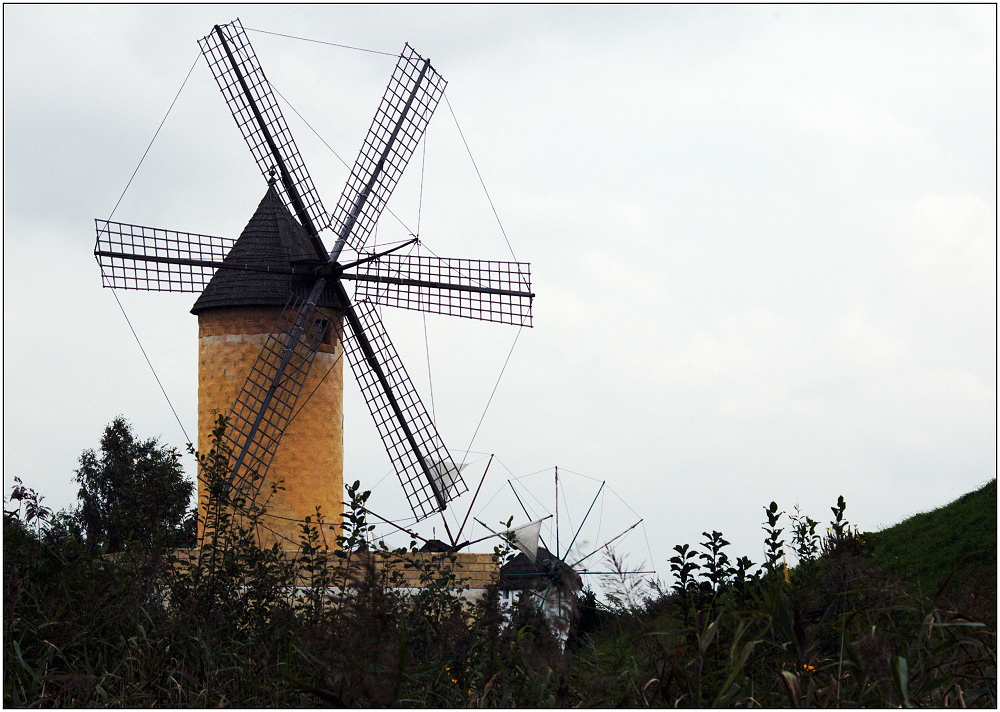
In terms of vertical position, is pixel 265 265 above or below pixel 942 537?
above

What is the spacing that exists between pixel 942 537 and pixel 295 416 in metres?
9.84

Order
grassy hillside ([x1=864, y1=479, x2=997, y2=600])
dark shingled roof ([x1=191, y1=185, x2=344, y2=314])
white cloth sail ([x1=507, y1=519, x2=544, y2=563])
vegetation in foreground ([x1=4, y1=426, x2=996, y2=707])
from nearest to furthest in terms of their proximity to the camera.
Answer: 1. vegetation in foreground ([x1=4, y1=426, x2=996, y2=707])
2. white cloth sail ([x1=507, y1=519, x2=544, y2=563])
3. dark shingled roof ([x1=191, y1=185, x2=344, y2=314])
4. grassy hillside ([x1=864, y1=479, x2=997, y2=600])

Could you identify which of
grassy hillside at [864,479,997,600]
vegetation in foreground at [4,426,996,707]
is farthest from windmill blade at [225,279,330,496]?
grassy hillside at [864,479,997,600]

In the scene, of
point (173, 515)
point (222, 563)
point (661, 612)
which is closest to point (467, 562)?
point (173, 515)

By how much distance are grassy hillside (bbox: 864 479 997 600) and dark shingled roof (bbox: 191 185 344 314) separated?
814cm

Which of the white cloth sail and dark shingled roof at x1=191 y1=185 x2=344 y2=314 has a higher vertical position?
dark shingled roof at x1=191 y1=185 x2=344 y2=314

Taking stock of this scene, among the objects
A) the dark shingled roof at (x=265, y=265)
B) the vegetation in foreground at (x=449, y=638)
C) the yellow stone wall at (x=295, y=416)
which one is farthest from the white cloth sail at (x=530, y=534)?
the vegetation in foreground at (x=449, y=638)

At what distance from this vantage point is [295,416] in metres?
12.9

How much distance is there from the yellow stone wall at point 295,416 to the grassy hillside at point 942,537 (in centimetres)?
699

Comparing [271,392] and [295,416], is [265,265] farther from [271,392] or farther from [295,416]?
[295,416]

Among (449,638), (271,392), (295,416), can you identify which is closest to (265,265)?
(271,392)

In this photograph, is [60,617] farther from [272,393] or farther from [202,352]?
[202,352]

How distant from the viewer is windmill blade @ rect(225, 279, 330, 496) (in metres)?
12.5

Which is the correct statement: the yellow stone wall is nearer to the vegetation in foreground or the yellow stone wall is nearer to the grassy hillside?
the vegetation in foreground
